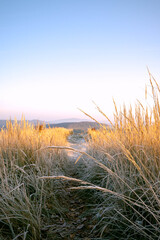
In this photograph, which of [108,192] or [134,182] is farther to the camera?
[108,192]

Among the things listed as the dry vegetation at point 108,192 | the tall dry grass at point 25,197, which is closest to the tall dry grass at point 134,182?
the dry vegetation at point 108,192

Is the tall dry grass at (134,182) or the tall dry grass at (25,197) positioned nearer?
the tall dry grass at (134,182)

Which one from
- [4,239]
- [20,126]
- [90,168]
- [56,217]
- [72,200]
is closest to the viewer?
[4,239]

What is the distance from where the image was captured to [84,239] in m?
1.37

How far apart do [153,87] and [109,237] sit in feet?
3.75

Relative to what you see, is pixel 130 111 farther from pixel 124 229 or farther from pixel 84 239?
pixel 84 239

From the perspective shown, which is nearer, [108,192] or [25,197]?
[25,197]

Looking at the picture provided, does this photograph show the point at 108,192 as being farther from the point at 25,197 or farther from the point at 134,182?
the point at 25,197

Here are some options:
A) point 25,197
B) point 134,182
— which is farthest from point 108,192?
point 25,197

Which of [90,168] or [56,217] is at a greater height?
[90,168]

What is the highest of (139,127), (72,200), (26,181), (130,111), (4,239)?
(130,111)

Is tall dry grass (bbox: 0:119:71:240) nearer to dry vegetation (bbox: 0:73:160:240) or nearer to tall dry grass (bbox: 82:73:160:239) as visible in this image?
dry vegetation (bbox: 0:73:160:240)

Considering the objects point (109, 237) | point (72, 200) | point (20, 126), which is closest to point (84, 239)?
point (109, 237)

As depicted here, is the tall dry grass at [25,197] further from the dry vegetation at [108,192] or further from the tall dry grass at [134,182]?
the tall dry grass at [134,182]
